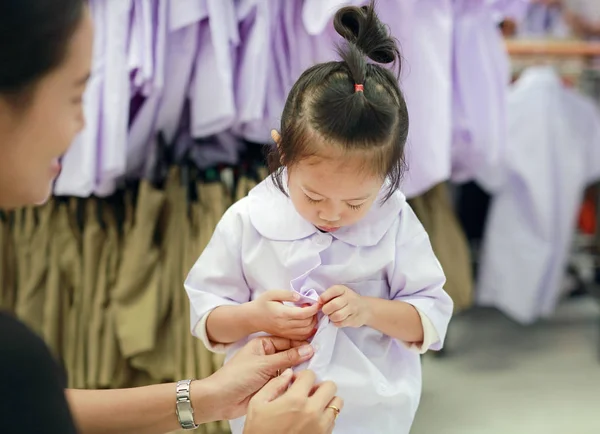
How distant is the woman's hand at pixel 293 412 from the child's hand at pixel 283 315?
75mm

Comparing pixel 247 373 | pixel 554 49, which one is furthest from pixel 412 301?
pixel 554 49

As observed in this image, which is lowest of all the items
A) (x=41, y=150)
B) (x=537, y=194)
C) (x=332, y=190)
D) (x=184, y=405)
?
(x=537, y=194)

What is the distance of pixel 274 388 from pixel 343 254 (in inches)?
7.1

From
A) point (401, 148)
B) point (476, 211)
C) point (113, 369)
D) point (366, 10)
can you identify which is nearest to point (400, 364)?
point (401, 148)

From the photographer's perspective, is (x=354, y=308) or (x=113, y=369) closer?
(x=354, y=308)

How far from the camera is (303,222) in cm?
85

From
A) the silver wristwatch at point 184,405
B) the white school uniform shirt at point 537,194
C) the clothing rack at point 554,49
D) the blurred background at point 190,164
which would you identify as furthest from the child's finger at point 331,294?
the clothing rack at point 554,49

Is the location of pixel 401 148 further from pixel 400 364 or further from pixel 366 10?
pixel 400 364

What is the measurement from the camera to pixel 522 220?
80.4 inches

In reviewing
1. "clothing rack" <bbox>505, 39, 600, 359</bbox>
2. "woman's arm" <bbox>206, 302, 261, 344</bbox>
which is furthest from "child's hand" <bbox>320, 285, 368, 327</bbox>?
"clothing rack" <bbox>505, 39, 600, 359</bbox>

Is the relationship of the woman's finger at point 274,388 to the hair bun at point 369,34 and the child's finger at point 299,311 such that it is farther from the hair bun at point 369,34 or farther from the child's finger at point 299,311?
the hair bun at point 369,34

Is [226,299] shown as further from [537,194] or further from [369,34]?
[537,194]

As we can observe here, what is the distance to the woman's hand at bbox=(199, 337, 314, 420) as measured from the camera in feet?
2.68

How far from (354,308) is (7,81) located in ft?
1.44
